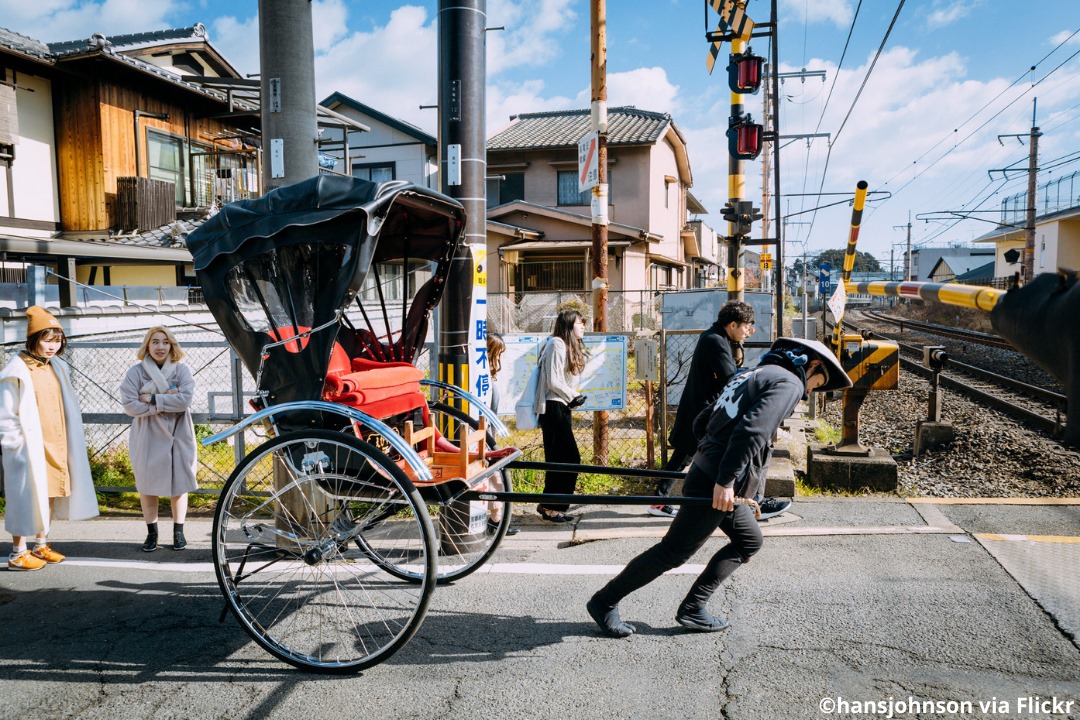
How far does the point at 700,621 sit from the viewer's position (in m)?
3.99

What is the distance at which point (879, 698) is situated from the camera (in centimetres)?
327

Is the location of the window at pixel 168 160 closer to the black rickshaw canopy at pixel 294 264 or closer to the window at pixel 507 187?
the window at pixel 507 187

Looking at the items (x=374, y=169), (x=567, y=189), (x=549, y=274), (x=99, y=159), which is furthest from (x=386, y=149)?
(x=99, y=159)

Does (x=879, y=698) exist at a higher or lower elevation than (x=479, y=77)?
lower

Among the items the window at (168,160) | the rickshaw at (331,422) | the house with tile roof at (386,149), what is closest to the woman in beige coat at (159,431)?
the rickshaw at (331,422)

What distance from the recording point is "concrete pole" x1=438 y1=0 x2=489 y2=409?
218 inches

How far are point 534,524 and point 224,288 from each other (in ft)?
10.9

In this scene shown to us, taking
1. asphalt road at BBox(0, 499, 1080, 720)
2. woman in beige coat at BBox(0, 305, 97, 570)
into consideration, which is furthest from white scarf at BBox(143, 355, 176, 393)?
asphalt road at BBox(0, 499, 1080, 720)

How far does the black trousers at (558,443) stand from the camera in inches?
248

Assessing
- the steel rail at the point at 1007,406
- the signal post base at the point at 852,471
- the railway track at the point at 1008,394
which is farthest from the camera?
the railway track at the point at 1008,394

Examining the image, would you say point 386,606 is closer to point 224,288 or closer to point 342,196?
point 224,288

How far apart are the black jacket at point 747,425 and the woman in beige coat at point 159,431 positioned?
160 inches

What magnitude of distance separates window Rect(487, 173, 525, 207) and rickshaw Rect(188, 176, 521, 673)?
2476cm

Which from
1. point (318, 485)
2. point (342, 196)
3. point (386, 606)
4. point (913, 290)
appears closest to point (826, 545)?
point (913, 290)
